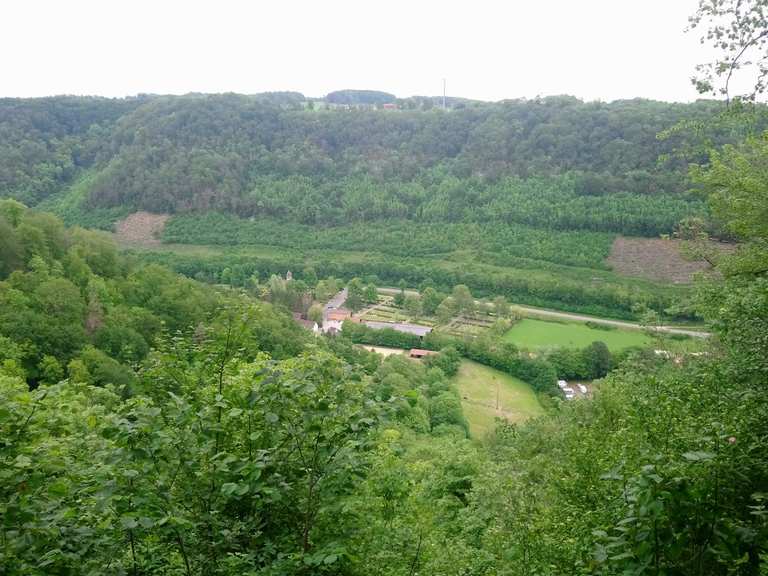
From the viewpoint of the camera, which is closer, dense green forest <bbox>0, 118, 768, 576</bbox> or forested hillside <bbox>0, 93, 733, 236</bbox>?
dense green forest <bbox>0, 118, 768, 576</bbox>

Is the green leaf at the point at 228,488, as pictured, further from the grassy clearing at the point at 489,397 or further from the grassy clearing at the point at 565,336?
the grassy clearing at the point at 565,336

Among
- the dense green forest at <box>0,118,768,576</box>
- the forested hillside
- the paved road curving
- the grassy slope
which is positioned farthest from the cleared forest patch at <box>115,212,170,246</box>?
the dense green forest at <box>0,118,768,576</box>

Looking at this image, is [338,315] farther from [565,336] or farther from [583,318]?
[583,318]

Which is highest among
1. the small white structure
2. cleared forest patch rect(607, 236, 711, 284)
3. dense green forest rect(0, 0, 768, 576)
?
dense green forest rect(0, 0, 768, 576)

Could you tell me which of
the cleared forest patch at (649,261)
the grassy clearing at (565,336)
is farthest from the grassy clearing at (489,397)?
the cleared forest patch at (649,261)

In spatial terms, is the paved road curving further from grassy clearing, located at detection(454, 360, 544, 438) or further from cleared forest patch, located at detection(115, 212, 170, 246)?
cleared forest patch, located at detection(115, 212, 170, 246)

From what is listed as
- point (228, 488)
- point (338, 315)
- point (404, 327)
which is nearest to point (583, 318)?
point (404, 327)

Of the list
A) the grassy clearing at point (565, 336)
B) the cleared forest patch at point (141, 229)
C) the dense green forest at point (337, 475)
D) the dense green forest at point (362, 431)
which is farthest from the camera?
the cleared forest patch at point (141, 229)
